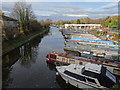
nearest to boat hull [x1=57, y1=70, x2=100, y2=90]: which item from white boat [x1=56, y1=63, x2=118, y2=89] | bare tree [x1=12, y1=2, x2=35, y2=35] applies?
white boat [x1=56, y1=63, x2=118, y2=89]

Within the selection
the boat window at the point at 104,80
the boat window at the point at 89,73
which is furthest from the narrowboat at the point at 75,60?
the boat window at the point at 89,73

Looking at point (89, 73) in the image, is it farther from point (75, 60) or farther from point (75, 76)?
point (75, 60)

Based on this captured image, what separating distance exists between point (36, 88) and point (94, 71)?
587cm

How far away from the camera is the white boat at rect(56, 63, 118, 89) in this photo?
11828 mm

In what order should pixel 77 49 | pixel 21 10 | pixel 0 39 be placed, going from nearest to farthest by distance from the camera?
1. pixel 0 39
2. pixel 77 49
3. pixel 21 10

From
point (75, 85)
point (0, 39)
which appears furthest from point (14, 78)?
point (0, 39)

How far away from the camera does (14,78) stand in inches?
607

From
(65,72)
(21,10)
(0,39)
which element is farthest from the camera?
(21,10)

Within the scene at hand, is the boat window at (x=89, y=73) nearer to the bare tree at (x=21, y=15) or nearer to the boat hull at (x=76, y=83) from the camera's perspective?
the boat hull at (x=76, y=83)

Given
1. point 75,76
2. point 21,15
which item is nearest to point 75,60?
point 75,76

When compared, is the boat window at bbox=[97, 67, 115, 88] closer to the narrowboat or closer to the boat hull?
the boat hull

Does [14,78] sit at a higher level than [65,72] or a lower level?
lower

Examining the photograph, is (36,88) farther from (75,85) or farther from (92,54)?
(92,54)

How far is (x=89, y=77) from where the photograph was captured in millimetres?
12164
